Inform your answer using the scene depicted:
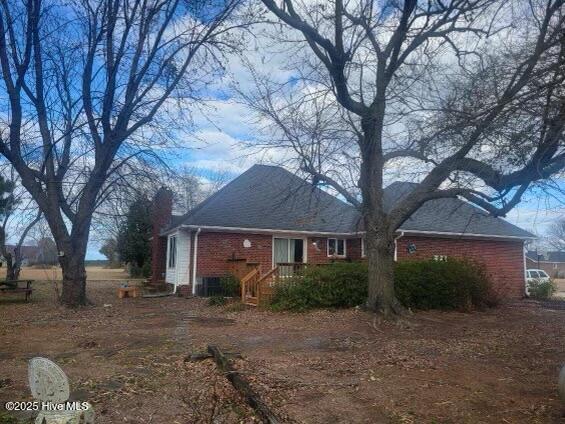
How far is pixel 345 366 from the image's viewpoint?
24.5ft

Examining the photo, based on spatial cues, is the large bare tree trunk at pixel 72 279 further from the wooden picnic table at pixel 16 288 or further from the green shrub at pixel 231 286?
the green shrub at pixel 231 286

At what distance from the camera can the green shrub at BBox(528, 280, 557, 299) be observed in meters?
23.1

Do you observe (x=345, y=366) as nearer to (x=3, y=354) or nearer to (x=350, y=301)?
(x=3, y=354)

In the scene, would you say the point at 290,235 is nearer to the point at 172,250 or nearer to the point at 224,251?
the point at 224,251

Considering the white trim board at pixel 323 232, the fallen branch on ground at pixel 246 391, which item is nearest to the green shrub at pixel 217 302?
the white trim board at pixel 323 232

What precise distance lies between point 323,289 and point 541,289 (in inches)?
566

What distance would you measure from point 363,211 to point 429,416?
8.13 metres

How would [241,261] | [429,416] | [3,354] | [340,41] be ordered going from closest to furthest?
[429,416]
[3,354]
[340,41]
[241,261]

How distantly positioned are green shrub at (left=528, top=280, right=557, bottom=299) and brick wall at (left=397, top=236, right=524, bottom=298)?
Result: 1.77ft

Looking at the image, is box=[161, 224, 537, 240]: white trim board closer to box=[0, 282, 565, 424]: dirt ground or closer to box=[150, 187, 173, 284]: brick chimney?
box=[150, 187, 173, 284]: brick chimney

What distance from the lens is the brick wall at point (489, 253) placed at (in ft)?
72.1

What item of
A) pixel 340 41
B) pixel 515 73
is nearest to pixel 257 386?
pixel 515 73

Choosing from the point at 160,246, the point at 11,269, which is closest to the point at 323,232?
the point at 160,246

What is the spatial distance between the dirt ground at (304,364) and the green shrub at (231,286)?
456 centimetres
